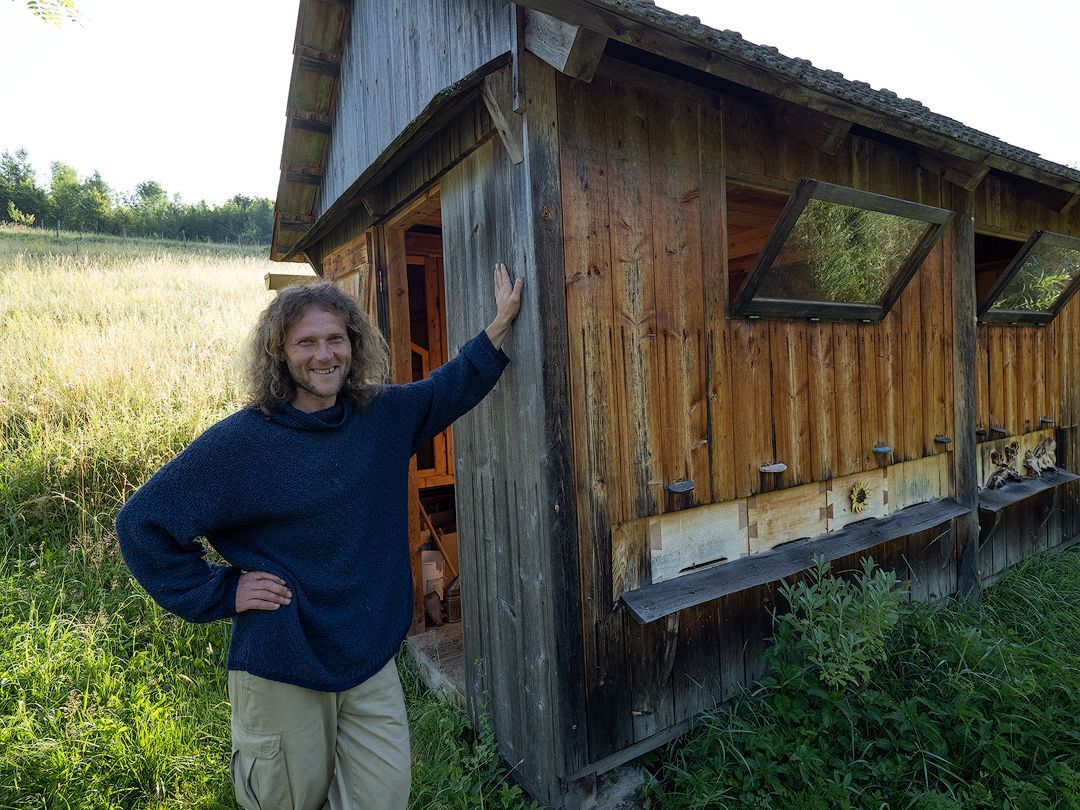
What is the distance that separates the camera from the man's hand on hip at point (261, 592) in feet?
6.31

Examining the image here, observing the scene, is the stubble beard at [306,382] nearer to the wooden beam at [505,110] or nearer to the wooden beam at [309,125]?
the wooden beam at [505,110]

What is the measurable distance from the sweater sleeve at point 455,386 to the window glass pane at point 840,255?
1534 millimetres

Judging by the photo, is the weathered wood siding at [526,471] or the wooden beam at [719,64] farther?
the weathered wood siding at [526,471]

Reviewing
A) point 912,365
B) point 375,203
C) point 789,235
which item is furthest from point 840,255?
point 375,203

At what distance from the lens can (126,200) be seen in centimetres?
4288

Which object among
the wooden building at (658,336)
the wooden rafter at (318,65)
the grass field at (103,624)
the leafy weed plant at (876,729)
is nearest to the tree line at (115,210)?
the grass field at (103,624)

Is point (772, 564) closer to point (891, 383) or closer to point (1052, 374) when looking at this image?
point (891, 383)

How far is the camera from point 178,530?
1.86 metres

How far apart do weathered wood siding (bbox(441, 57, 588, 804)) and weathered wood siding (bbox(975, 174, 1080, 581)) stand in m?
4.18

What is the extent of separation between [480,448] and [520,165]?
1440 millimetres

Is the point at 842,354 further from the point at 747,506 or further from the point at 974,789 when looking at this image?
the point at 974,789

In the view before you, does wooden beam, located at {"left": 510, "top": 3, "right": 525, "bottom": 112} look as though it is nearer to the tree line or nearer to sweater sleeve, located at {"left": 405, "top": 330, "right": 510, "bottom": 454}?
sweater sleeve, located at {"left": 405, "top": 330, "right": 510, "bottom": 454}

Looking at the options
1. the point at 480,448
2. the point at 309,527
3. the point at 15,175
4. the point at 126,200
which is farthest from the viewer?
the point at 126,200

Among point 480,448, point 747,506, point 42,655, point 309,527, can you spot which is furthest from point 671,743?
point 42,655
